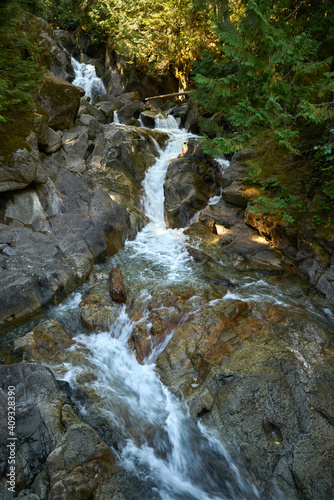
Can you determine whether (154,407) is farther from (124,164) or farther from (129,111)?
(129,111)

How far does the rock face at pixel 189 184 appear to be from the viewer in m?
12.0

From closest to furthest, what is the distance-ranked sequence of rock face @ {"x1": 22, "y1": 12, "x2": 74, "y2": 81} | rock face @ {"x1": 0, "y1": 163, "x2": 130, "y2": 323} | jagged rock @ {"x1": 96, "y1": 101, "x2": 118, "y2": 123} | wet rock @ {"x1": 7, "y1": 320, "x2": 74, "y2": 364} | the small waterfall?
wet rock @ {"x1": 7, "y1": 320, "x2": 74, "y2": 364} → rock face @ {"x1": 0, "y1": 163, "x2": 130, "y2": 323} → rock face @ {"x1": 22, "y1": 12, "x2": 74, "y2": 81} → jagged rock @ {"x1": 96, "y1": 101, "x2": 118, "y2": 123} → the small waterfall

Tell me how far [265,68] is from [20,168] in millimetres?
6848

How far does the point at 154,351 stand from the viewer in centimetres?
603

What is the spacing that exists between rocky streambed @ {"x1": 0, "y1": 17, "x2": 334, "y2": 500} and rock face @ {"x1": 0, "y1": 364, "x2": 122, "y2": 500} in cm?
2

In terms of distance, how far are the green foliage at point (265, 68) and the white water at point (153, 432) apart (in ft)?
18.4

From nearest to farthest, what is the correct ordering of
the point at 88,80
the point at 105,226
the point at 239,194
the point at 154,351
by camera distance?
the point at 154,351 → the point at 105,226 → the point at 239,194 → the point at 88,80

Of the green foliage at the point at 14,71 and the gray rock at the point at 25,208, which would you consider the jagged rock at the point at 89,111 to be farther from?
the gray rock at the point at 25,208

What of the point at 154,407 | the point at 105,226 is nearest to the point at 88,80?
the point at 105,226

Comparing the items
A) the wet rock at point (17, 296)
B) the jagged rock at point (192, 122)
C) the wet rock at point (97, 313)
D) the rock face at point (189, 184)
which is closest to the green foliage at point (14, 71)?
the wet rock at point (17, 296)

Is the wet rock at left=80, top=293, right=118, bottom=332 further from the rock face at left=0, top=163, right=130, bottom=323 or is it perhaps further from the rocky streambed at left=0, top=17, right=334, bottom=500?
the rock face at left=0, top=163, right=130, bottom=323

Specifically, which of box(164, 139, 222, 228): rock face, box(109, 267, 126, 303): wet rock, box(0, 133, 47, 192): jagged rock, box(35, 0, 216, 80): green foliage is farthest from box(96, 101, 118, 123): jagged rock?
box(109, 267, 126, 303): wet rock

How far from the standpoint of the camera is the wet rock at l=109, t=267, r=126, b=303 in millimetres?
7418

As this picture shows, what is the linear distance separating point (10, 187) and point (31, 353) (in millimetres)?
4793
